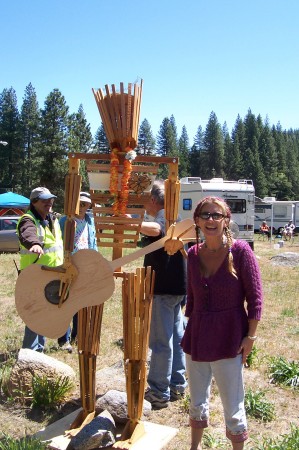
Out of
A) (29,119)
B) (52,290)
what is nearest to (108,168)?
(52,290)

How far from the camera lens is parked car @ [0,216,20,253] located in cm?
1445

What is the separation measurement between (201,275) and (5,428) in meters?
1.97

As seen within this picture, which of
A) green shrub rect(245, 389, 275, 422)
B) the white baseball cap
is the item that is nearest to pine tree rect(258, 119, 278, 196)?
the white baseball cap

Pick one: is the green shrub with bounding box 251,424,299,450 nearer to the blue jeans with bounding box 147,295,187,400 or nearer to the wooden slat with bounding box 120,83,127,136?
the blue jeans with bounding box 147,295,187,400

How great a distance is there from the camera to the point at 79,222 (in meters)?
4.87

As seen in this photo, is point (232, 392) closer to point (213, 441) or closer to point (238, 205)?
point (213, 441)

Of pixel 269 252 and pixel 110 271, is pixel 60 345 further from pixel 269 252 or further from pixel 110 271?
pixel 269 252

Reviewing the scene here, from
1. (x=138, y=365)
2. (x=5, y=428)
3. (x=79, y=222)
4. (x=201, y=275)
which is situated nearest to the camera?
(x=201, y=275)

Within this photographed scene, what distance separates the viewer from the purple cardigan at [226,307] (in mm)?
2443

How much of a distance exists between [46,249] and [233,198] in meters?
13.7

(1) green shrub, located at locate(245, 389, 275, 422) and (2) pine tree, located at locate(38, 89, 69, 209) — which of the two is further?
(2) pine tree, located at locate(38, 89, 69, 209)

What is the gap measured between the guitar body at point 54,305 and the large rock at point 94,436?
0.66m

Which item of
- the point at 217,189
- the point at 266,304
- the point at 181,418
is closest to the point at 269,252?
the point at 217,189

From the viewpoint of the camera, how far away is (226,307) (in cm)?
248
